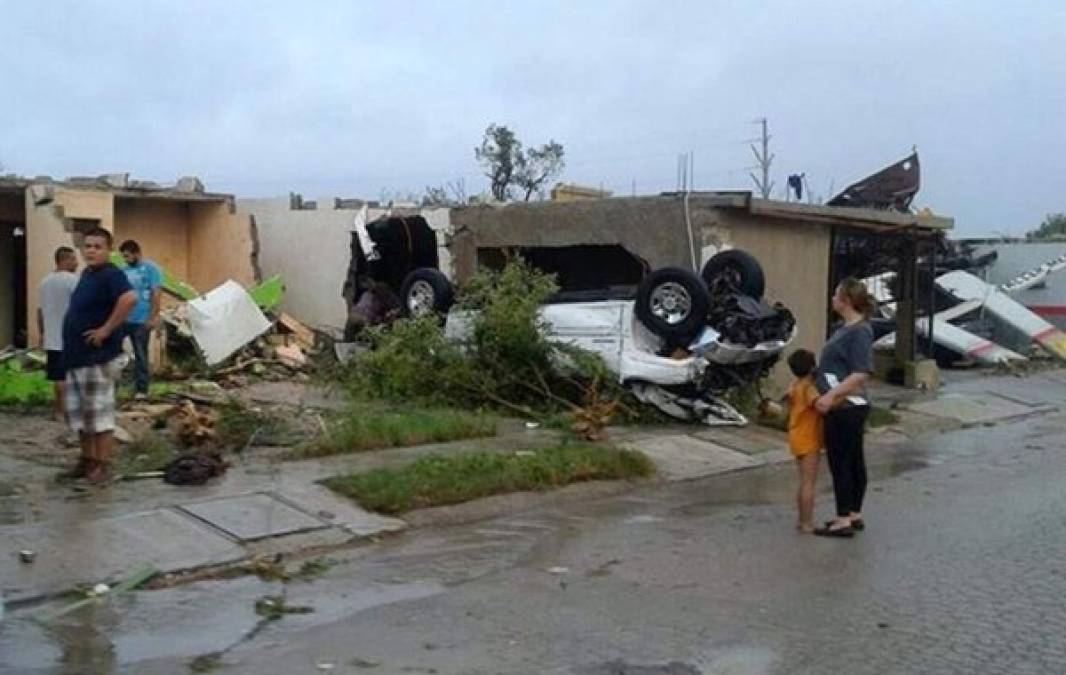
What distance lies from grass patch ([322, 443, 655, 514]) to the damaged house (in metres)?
8.83

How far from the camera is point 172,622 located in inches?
261

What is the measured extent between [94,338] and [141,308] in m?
4.22

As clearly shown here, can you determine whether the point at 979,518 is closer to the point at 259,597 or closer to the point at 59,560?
the point at 259,597

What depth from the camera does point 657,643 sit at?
636 cm

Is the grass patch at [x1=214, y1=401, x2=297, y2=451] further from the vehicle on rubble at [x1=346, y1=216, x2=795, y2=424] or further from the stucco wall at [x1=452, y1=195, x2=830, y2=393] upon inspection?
the stucco wall at [x1=452, y1=195, x2=830, y2=393]

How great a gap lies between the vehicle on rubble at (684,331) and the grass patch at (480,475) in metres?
2.66

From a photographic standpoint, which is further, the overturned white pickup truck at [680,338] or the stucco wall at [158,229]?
the stucco wall at [158,229]

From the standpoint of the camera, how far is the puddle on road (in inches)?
236

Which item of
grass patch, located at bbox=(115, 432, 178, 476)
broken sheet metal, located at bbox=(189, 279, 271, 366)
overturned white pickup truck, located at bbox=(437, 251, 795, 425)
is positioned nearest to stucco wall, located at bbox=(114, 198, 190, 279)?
broken sheet metal, located at bbox=(189, 279, 271, 366)

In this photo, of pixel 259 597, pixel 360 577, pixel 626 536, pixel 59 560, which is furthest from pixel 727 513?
pixel 59 560

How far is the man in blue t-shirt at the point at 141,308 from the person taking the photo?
1323 centimetres

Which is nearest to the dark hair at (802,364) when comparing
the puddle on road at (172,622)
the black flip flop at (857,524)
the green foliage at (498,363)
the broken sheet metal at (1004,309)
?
the black flip flop at (857,524)

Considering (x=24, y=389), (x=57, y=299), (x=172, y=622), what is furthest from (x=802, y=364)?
(x=24, y=389)

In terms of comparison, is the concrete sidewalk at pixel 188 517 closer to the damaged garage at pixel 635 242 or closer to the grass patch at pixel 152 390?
the grass patch at pixel 152 390
